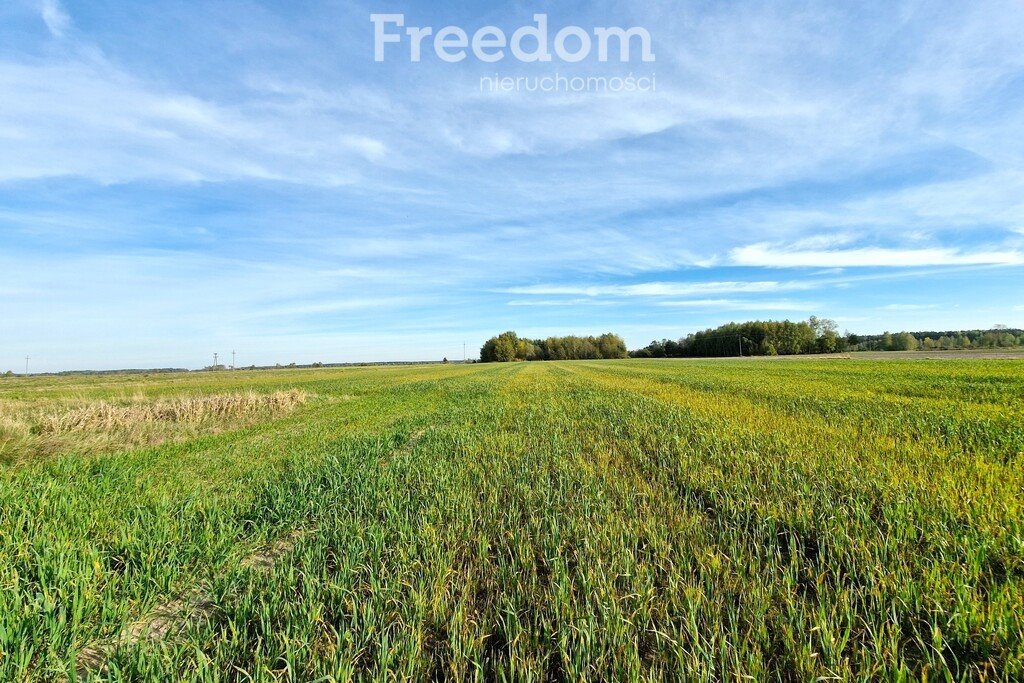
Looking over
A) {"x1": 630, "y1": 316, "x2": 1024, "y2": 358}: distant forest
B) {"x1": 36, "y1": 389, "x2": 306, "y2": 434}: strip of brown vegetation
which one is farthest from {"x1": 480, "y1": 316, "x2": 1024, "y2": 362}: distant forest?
{"x1": 36, "y1": 389, "x2": 306, "y2": 434}: strip of brown vegetation

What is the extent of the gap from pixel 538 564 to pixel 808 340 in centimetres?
14585

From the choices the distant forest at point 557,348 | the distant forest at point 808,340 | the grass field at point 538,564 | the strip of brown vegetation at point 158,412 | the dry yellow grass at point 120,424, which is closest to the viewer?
the grass field at point 538,564

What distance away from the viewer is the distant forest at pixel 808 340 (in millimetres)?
119500

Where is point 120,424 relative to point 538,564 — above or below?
above

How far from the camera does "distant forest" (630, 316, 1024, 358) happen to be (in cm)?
11950

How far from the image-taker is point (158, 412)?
1706 centimetres

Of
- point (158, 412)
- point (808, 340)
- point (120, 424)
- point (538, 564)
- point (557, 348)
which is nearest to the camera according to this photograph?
point (538, 564)

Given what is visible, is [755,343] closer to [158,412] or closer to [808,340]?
[808,340]

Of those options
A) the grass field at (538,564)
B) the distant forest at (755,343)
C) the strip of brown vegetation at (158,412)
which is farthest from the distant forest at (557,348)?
the grass field at (538,564)

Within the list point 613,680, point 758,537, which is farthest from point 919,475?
point 613,680

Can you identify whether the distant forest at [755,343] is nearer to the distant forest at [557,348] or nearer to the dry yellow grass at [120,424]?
the distant forest at [557,348]

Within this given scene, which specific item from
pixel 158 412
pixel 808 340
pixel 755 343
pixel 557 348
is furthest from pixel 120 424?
pixel 557 348

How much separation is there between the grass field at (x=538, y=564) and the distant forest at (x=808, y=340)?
128 m

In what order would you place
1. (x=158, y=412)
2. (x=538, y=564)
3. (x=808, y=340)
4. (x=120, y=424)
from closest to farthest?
(x=538, y=564) < (x=120, y=424) < (x=158, y=412) < (x=808, y=340)
